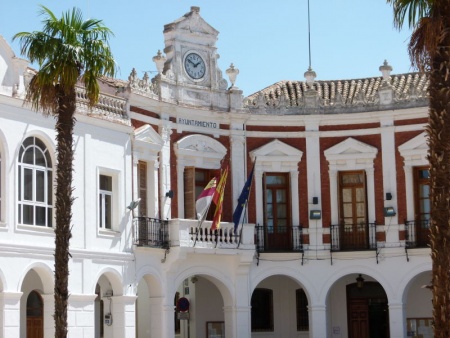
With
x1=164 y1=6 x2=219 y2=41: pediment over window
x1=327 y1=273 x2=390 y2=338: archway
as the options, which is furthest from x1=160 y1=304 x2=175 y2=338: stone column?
x1=164 y1=6 x2=219 y2=41: pediment over window

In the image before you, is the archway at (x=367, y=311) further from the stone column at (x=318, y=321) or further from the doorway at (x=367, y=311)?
the stone column at (x=318, y=321)

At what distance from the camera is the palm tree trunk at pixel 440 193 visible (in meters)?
19.6

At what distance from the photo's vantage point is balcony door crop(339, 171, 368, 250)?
123 ft

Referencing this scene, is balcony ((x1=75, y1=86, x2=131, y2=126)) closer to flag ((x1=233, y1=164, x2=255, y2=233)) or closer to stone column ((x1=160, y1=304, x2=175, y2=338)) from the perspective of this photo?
flag ((x1=233, y1=164, x2=255, y2=233))

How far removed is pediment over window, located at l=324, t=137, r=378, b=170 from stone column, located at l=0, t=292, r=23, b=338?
13.5m

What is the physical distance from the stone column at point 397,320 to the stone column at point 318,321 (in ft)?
7.60

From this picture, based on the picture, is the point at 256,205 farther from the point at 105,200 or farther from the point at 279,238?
the point at 105,200

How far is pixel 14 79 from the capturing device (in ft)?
98.0

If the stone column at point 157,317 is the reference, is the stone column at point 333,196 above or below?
above

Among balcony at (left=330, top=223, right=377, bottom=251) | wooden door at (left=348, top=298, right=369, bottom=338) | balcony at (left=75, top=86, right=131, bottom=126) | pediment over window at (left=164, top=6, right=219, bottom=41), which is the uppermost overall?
pediment over window at (left=164, top=6, right=219, bottom=41)

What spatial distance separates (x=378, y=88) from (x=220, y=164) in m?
6.37

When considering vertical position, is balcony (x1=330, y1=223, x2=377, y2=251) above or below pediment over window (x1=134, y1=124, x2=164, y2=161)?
below

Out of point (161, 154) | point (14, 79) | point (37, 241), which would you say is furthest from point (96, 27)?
point (161, 154)

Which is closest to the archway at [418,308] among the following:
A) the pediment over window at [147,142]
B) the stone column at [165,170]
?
the stone column at [165,170]
